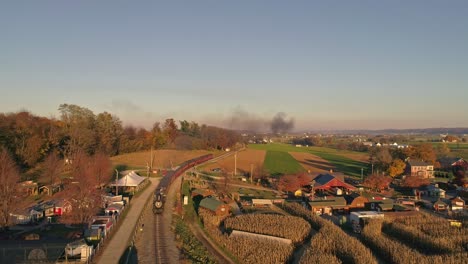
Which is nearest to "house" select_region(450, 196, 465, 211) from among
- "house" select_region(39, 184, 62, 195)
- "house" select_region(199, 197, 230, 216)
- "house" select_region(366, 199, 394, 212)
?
"house" select_region(366, 199, 394, 212)

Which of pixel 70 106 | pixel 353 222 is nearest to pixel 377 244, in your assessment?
pixel 353 222

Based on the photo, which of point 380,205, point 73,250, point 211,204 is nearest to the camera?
point 73,250

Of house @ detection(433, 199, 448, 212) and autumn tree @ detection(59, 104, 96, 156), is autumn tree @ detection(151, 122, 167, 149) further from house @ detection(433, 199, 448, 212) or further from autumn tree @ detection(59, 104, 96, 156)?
house @ detection(433, 199, 448, 212)

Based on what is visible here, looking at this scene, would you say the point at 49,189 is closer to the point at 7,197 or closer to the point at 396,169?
the point at 7,197

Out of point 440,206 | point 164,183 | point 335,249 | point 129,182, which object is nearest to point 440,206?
point 440,206

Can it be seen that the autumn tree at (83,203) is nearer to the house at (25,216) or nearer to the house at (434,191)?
the house at (25,216)

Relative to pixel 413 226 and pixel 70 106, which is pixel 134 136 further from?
pixel 413 226
